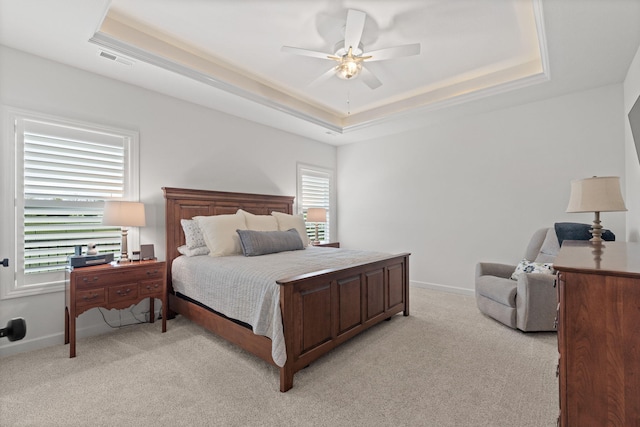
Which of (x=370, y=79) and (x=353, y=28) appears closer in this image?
(x=353, y=28)

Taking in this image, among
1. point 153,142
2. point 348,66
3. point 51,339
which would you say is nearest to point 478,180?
point 348,66

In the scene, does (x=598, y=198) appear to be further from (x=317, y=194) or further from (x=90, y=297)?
(x=90, y=297)

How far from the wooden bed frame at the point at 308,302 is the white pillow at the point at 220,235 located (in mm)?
382

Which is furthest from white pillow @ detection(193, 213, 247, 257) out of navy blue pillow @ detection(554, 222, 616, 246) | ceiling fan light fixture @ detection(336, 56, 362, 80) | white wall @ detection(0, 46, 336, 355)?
navy blue pillow @ detection(554, 222, 616, 246)

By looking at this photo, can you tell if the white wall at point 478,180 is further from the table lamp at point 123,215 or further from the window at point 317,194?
the table lamp at point 123,215

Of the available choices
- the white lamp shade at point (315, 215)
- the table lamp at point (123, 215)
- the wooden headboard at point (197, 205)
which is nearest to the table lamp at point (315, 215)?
the white lamp shade at point (315, 215)

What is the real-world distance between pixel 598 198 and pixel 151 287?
3.95m

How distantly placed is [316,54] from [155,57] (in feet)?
5.10

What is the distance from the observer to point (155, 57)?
110 inches

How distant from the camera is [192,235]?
3355 mm

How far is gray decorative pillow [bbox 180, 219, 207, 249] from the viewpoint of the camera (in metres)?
3.34

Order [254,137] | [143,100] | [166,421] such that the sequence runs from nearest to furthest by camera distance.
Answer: [166,421], [143,100], [254,137]

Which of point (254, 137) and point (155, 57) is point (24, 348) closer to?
point (155, 57)

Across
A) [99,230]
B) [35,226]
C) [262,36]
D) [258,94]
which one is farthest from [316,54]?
[35,226]
